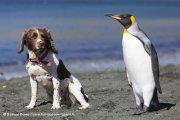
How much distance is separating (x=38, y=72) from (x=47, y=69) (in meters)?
0.14

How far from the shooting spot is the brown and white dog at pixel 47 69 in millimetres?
9406

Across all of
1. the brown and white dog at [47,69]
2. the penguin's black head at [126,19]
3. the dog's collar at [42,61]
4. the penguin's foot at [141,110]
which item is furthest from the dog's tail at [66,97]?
the penguin's black head at [126,19]

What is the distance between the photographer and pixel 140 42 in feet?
28.7

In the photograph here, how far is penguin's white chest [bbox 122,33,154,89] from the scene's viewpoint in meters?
8.72

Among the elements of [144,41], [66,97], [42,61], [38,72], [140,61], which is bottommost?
[66,97]

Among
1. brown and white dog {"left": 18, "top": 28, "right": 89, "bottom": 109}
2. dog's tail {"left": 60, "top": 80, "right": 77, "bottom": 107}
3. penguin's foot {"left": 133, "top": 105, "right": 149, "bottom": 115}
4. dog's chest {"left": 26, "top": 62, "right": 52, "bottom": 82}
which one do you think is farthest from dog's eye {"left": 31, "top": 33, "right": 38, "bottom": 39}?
penguin's foot {"left": 133, "top": 105, "right": 149, "bottom": 115}

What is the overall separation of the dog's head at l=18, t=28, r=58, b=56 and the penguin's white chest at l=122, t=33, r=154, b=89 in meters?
1.26

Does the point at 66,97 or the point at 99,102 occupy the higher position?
the point at 66,97

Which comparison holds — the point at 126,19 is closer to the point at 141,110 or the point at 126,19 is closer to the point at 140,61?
the point at 140,61

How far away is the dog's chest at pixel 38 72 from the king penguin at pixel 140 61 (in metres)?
1.33

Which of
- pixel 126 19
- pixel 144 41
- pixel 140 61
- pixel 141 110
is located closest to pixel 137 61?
pixel 140 61

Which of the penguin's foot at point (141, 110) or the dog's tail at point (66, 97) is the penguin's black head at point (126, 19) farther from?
the dog's tail at point (66, 97)

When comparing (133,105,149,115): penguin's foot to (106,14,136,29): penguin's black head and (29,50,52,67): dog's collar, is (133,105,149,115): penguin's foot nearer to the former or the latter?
(106,14,136,29): penguin's black head

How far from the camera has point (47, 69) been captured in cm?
956
